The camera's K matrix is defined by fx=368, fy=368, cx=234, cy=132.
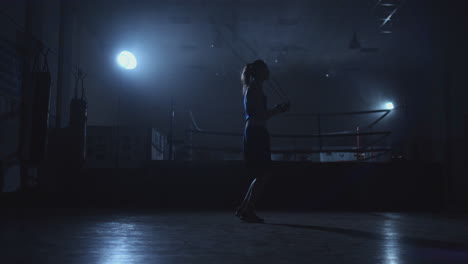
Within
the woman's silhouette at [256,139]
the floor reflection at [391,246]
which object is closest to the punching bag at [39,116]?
the woman's silhouette at [256,139]

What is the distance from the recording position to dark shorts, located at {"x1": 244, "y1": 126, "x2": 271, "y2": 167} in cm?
297

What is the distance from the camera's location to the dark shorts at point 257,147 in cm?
297

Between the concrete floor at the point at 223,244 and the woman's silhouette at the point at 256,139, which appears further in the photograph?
the woman's silhouette at the point at 256,139

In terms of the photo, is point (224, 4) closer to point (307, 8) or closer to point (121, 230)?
point (307, 8)

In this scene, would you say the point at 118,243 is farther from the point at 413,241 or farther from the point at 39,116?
the point at 39,116

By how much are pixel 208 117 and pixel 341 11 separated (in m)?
6.29

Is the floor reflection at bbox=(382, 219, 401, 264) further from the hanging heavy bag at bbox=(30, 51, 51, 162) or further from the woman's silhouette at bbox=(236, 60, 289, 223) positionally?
the hanging heavy bag at bbox=(30, 51, 51, 162)

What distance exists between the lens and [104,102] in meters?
10.2

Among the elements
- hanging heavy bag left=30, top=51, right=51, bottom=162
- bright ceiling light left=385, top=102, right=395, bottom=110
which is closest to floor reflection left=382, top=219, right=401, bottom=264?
hanging heavy bag left=30, top=51, right=51, bottom=162

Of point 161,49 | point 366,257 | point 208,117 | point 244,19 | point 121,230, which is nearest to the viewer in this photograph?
point 366,257

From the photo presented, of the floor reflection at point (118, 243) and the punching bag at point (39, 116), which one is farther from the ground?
the punching bag at point (39, 116)

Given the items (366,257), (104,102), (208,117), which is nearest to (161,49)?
(104,102)

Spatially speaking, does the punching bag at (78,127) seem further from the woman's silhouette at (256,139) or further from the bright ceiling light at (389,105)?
the bright ceiling light at (389,105)

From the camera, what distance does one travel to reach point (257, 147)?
2984mm
